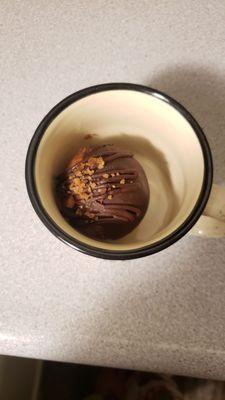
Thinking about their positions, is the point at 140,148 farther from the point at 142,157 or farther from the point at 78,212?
the point at 78,212

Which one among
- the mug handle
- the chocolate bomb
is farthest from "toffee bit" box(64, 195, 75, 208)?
the mug handle

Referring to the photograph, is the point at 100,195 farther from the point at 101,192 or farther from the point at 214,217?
the point at 214,217

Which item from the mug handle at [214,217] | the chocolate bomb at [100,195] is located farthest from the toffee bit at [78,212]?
the mug handle at [214,217]

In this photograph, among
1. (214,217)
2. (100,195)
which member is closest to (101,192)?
(100,195)

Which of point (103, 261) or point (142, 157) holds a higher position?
point (142, 157)

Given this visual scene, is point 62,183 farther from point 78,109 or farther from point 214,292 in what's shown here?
point 214,292

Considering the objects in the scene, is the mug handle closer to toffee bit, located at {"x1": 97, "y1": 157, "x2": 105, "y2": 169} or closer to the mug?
the mug
